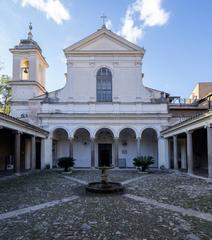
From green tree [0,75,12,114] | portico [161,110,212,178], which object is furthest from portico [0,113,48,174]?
green tree [0,75,12,114]

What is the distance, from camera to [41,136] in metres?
24.0

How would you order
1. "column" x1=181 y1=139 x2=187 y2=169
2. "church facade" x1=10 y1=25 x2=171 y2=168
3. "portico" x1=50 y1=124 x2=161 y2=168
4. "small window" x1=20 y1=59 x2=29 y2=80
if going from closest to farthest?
1. "church facade" x1=10 y1=25 x2=171 y2=168
2. "column" x1=181 y1=139 x2=187 y2=169
3. "portico" x1=50 y1=124 x2=161 y2=168
4. "small window" x1=20 y1=59 x2=29 y2=80

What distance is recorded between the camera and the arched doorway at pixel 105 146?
28048 millimetres

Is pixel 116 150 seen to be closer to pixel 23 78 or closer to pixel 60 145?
pixel 60 145

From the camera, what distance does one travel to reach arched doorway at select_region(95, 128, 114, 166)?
28.0 m

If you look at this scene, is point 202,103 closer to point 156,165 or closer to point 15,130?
point 156,165

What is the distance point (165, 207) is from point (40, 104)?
1985 cm

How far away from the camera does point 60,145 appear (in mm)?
28031

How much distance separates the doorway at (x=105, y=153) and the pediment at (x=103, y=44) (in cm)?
902

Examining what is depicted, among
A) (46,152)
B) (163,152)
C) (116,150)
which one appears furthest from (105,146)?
(46,152)

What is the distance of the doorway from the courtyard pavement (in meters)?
16.6

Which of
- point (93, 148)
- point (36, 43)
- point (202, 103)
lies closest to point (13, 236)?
point (93, 148)

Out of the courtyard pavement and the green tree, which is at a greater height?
the green tree

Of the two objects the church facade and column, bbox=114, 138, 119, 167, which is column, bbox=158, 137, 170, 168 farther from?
column, bbox=114, 138, 119, 167
